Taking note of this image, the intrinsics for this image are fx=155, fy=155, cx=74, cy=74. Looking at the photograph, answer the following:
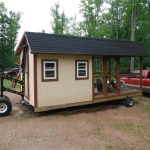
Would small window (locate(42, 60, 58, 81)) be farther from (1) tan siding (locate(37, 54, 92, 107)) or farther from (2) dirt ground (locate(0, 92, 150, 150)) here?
(2) dirt ground (locate(0, 92, 150, 150))

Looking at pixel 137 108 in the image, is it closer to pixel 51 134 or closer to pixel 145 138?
pixel 145 138

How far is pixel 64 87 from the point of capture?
654 cm

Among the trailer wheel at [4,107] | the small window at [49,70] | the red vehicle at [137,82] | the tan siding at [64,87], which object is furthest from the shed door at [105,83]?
the trailer wheel at [4,107]

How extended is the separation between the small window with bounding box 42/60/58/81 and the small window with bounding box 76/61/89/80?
1.06 m

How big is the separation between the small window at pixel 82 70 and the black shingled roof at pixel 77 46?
55cm

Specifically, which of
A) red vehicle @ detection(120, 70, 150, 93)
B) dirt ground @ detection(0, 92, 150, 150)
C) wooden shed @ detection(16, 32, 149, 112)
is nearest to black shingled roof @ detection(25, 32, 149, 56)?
wooden shed @ detection(16, 32, 149, 112)

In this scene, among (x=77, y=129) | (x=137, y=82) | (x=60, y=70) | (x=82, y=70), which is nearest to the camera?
(x=77, y=129)

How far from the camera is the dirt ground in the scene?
3992mm

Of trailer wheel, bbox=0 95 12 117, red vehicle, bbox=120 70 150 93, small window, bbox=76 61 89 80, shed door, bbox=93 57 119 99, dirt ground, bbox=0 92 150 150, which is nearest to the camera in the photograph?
dirt ground, bbox=0 92 150 150

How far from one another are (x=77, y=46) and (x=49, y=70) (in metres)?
1.71

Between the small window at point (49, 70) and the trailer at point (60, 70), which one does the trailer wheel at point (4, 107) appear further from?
the small window at point (49, 70)

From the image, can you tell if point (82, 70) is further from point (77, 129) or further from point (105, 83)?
point (77, 129)

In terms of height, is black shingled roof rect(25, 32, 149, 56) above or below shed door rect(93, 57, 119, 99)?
above

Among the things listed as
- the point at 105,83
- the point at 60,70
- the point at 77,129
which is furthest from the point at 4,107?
the point at 105,83
